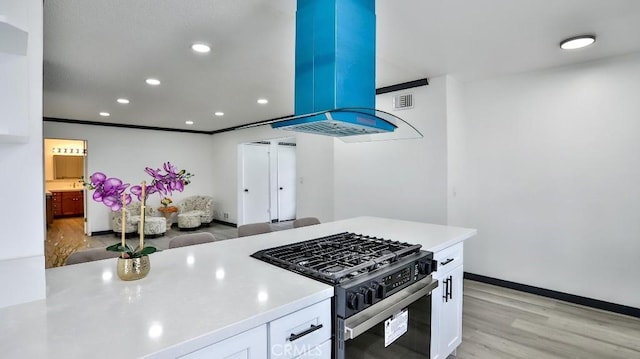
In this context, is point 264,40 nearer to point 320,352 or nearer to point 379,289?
point 379,289

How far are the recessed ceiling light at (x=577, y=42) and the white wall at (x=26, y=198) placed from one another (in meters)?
3.48

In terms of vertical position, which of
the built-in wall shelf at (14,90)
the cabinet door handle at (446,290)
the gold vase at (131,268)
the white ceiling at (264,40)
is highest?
the white ceiling at (264,40)

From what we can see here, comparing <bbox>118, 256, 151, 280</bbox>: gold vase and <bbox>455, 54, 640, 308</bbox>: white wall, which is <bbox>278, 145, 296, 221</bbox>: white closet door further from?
<bbox>118, 256, 151, 280</bbox>: gold vase

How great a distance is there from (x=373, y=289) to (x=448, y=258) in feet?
3.20

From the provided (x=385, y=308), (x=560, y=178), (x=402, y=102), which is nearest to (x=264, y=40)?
(x=402, y=102)

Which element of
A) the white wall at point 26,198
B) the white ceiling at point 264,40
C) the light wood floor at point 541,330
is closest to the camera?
the white wall at point 26,198

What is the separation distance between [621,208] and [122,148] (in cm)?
836

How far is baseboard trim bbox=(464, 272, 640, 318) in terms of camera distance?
2980 mm

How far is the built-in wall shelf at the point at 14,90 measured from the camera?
106cm

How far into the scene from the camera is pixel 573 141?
3.24m

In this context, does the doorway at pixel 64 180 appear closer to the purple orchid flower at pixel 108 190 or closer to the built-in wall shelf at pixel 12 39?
the purple orchid flower at pixel 108 190

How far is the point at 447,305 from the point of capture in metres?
2.10

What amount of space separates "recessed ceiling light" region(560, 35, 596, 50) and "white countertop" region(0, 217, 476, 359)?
2932 mm

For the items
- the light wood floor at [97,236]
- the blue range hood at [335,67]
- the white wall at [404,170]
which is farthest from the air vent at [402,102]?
the light wood floor at [97,236]
